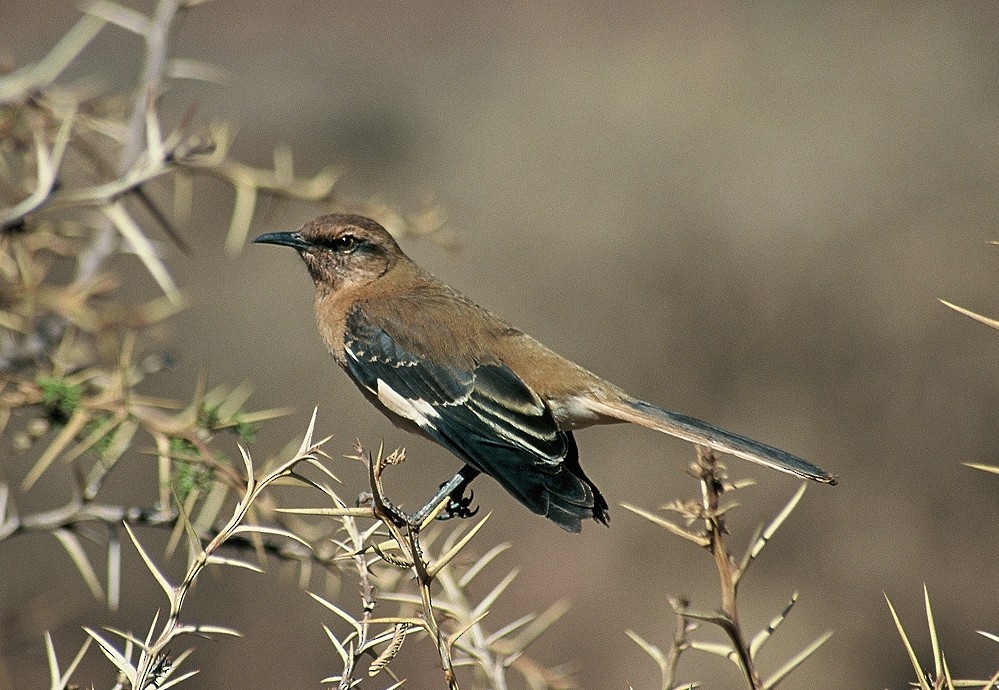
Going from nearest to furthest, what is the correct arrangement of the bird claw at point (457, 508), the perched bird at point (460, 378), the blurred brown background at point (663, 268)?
the perched bird at point (460, 378)
the bird claw at point (457, 508)
the blurred brown background at point (663, 268)

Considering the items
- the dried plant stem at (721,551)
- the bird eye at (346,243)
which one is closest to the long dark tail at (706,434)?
the dried plant stem at (721,551)

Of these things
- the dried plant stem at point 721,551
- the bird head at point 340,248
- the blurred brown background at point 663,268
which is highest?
the dried plant stem at point 721,551

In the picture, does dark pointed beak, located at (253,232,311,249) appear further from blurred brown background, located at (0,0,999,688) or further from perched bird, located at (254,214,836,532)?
blurred brown background, located at (0,0,999,688)

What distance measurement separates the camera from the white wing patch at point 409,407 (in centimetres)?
425

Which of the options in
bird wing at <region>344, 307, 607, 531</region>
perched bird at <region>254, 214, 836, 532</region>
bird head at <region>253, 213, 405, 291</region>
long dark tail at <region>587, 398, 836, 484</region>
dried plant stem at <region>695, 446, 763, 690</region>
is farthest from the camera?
bird head at <region>253, 213, 405, 291</region>

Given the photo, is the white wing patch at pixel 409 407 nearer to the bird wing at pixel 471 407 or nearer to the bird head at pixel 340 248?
the bird wing at pixel 471 407

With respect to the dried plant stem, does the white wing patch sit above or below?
below

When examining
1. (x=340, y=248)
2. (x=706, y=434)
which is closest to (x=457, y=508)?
(x=706, y=434)

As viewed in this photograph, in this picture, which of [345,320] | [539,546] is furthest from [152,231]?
[345,320]

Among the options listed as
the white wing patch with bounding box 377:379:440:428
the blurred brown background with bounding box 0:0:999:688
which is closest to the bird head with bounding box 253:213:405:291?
the white wing patch with bounding box 377:379:440:428

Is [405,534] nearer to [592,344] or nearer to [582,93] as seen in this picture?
[592,344]

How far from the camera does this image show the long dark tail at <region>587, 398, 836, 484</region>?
3415 millimetres

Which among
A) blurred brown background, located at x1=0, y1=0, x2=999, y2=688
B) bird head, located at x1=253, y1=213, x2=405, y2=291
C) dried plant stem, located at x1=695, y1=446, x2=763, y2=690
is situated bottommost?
blurred brown background, located at x1=0, y1=0, x2=999, y2=688

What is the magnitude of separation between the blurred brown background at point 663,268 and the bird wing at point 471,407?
123 inches
